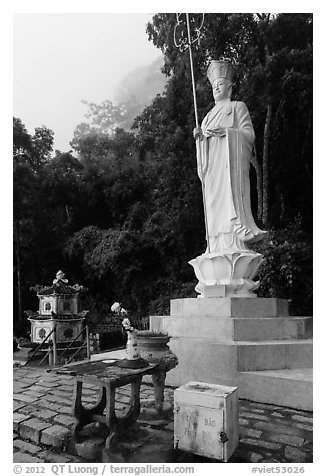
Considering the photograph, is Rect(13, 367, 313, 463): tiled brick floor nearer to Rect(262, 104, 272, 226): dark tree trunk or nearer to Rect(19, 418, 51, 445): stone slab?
Rect(19, 418, 51, 445): stone slab

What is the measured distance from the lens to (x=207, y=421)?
232 cm

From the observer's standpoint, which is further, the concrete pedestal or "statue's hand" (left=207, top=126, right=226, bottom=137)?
"statue's hand" (left=207, top=126, right=226, bottom=137)

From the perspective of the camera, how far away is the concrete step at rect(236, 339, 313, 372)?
3.62 m

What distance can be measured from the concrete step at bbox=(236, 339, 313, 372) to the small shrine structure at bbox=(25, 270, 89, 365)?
377 centimetres

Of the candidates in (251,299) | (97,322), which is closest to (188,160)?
(97,322)

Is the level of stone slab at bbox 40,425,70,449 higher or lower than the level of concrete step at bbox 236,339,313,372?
lower

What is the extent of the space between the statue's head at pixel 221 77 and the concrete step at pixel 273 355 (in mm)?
3112

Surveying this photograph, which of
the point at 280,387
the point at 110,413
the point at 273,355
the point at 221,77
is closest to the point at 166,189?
the point at 221,77

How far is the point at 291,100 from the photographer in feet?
24.8

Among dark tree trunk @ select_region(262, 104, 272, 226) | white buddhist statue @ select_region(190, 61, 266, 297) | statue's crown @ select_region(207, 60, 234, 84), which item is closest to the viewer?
white buddhist statue @ select_region(190, 61, 266, 297)

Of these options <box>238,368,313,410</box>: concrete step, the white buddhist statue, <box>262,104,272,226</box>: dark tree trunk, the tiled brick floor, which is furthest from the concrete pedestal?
<box>262,104,272,226</box>: dark tree trunk

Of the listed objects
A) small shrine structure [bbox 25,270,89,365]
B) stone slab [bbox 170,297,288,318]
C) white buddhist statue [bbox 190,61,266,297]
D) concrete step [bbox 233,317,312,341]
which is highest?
white buddhist statue [bbox 190,61,266,297]

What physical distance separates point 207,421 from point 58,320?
507cm
